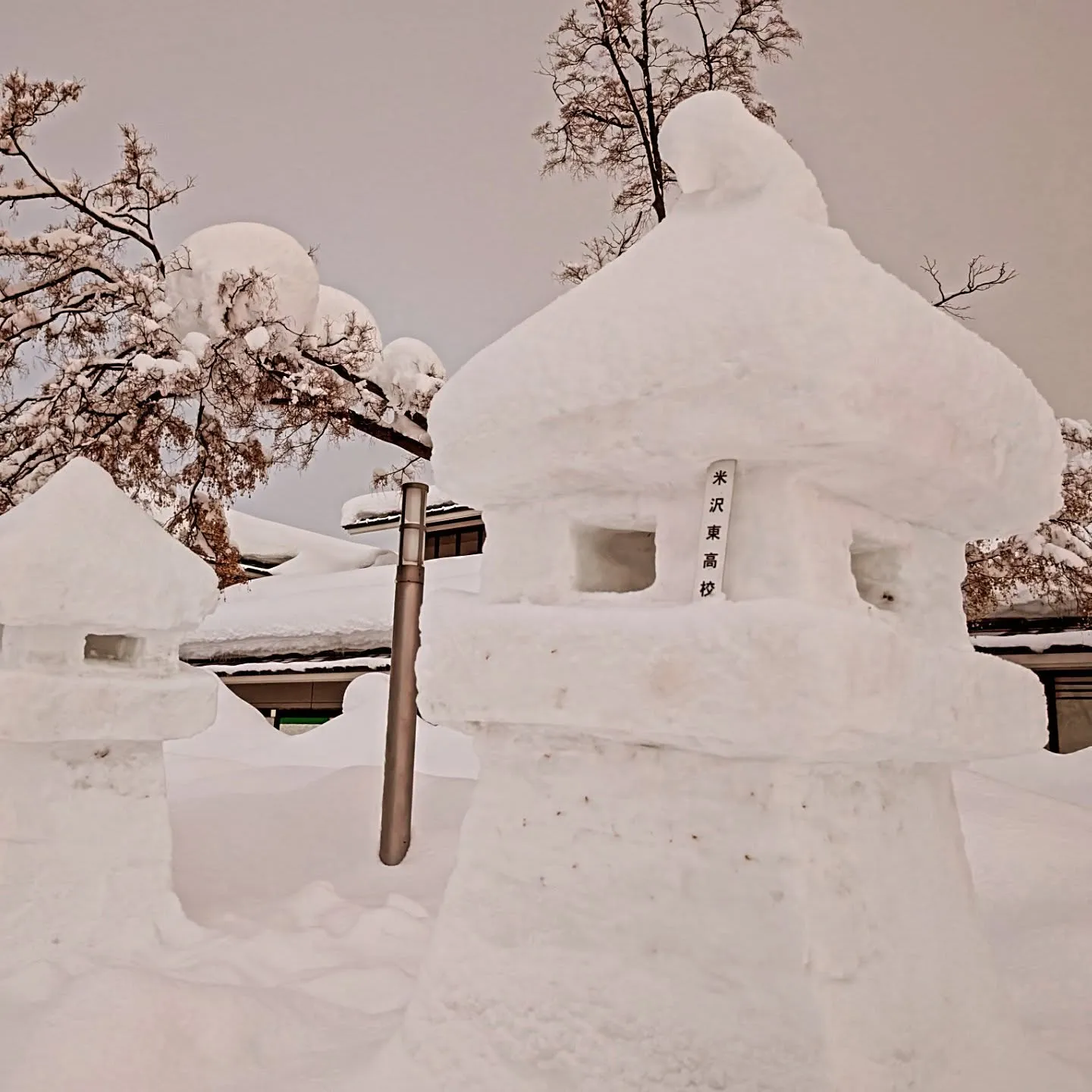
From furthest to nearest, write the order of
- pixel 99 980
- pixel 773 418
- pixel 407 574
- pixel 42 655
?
pixel 407 574 → pixel 42 655 → pixel 99 980 → pixel 773 418

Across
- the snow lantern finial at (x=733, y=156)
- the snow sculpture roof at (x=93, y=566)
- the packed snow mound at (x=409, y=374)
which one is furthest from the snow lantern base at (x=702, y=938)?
the packed snow mound at (x=409, y=374)

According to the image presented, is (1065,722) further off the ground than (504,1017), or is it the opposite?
(1065,722)

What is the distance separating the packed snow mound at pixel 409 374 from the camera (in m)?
7.25

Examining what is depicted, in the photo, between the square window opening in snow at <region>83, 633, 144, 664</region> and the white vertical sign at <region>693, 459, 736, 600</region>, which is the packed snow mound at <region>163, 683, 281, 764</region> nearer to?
the square window opening in snow at <region>83, 633, 144, 664</region>

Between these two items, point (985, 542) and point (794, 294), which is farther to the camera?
point (985, 542)

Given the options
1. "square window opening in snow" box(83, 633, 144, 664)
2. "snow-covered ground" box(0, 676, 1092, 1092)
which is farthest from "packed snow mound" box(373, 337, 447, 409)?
"square window opening in snow" box(83, 633, 144, 664)

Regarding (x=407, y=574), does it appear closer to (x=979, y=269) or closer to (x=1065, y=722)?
(x=979, y=269)

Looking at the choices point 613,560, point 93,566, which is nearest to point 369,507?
point 93,566

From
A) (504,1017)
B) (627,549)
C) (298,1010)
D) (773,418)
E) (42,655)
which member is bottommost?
(298,1010)

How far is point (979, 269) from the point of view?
686 centimetres

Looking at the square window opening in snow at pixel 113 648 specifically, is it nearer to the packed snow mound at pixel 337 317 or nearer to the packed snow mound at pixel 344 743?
the packed snow mound at pixel 344 743

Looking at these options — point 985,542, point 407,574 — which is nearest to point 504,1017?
point 407,574

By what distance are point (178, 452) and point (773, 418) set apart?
6.15 metres

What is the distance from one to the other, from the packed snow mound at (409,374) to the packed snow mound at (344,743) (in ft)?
7.92
